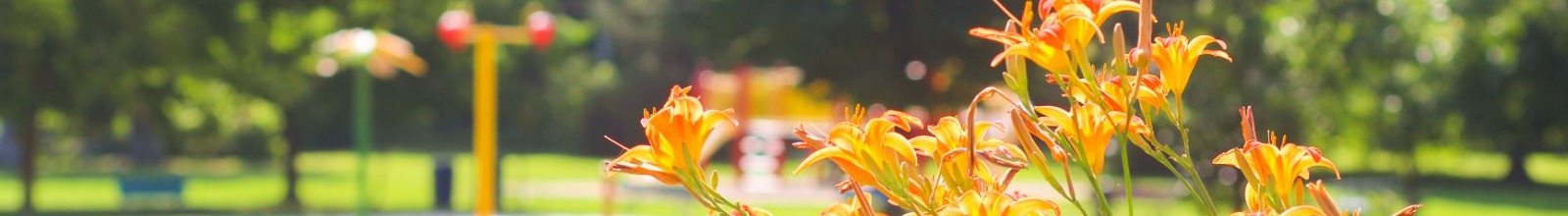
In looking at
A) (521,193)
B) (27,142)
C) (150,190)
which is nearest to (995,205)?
(27,142)

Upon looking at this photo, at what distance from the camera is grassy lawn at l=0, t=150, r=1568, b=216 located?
1998 cm

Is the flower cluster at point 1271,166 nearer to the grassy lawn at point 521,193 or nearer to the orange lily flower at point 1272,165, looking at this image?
the orange lily flower at point 1272,165

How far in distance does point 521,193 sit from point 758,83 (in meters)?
4.12

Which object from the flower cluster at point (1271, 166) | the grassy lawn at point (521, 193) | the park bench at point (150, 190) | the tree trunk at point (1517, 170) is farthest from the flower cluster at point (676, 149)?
the tree trunk at point (1517, 170)

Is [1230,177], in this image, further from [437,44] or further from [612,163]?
[612,163]

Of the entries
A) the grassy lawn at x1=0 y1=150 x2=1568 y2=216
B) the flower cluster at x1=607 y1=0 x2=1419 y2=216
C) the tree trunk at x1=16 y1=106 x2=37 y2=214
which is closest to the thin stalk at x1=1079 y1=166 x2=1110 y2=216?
the flower cluster at x1=607 y1=0 x2=1419 y2=216

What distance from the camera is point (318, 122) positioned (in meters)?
38.8

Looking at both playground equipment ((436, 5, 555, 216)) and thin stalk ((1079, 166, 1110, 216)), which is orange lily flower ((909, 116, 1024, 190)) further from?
playground equipment ((436, 5, 555, 216))

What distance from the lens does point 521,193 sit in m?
23.2

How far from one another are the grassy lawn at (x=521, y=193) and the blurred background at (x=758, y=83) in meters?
0.10

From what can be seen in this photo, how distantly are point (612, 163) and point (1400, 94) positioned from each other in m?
19.3

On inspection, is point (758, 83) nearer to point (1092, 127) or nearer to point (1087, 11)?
point (1092, 127)

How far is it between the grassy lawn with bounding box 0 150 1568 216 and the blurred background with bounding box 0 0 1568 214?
95 mm

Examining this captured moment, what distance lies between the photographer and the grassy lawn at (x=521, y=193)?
20.0m
